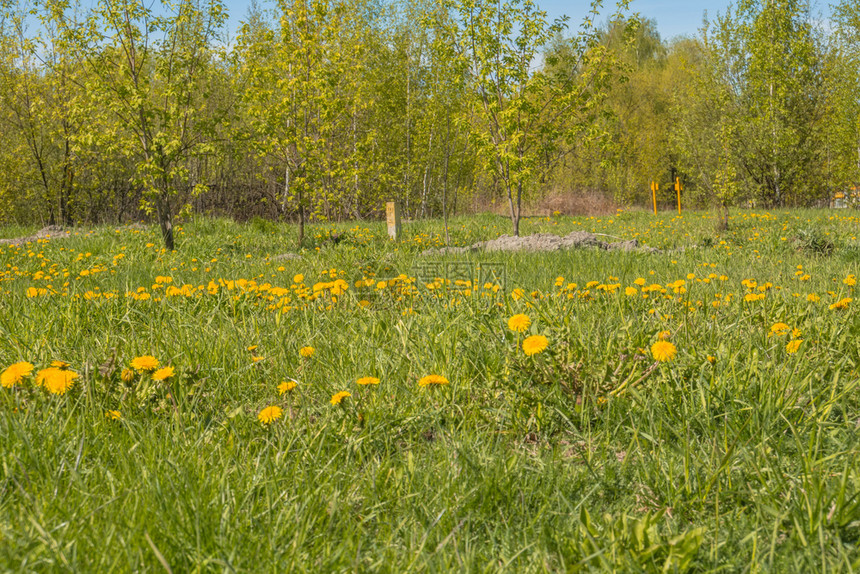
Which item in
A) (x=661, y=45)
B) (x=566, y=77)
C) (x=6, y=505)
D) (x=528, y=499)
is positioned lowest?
(x=528, y=499)

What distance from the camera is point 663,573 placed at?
3.75 feet

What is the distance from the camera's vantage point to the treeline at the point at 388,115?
878 centimetres

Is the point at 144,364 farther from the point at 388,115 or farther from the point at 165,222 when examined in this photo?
the point at 388,115

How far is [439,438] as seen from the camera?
5.96 feet

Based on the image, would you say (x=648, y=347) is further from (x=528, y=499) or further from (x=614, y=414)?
(x=528, y=499)

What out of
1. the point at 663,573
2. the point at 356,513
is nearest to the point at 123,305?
the point at 356,513

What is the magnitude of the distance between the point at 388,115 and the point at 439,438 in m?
20.7

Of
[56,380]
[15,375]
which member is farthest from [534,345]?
[15,375]

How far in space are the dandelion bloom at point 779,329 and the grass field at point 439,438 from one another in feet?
0.05

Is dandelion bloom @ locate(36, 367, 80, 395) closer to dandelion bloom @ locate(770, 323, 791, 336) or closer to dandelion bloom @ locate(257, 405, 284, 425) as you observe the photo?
dandelion bloom @ locate(257, 405, 284, 425)

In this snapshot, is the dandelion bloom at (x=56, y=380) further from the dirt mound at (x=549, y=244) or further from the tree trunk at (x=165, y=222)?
the tree trunk at (x=165, y=222)

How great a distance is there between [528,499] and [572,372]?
0.67 metres

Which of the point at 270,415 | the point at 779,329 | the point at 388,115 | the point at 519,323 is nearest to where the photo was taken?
the point at 270,415

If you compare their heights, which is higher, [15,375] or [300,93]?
[300,93]
